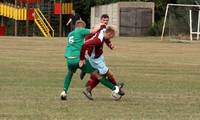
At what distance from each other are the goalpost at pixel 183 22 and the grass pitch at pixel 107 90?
44.3 feet

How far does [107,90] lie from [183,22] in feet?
87.9

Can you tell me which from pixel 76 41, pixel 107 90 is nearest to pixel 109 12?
pixel 107 90

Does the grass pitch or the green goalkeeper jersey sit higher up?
the green goalkeeper jersey

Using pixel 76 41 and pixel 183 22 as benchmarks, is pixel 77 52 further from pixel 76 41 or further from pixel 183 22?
pixel 183 22

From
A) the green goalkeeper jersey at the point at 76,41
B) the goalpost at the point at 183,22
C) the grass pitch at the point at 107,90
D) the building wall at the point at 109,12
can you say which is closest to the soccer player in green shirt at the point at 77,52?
the green goalkeeper jersey at the point at 76,41

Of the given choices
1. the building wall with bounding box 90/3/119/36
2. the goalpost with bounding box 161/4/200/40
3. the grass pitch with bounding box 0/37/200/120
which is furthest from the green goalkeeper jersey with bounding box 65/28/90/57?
the building wall with bounding box 90/3/119/36

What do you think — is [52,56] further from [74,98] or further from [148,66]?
[74,98]

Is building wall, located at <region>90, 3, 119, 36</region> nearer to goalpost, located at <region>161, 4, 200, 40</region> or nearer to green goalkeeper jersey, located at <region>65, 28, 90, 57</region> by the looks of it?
goalpost, located at <region>161, 4, 200, 40</region>

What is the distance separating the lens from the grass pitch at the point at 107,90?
37.0 feet

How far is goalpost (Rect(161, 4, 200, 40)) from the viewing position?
4084 centimetres

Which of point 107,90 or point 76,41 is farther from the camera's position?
point 107,90

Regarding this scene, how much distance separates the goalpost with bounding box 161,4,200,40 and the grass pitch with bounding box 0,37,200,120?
13.5 m

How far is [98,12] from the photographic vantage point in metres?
56.1

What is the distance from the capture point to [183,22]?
41500mm
